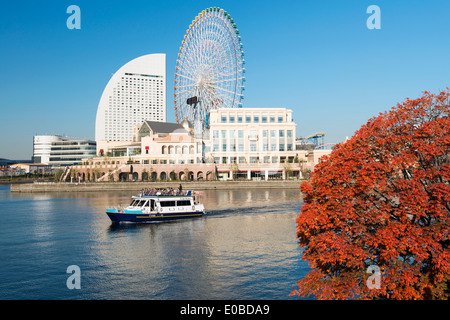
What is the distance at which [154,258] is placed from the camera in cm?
4081

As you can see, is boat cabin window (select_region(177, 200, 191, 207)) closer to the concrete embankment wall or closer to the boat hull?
the boat hull

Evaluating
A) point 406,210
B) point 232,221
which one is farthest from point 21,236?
point 406,210

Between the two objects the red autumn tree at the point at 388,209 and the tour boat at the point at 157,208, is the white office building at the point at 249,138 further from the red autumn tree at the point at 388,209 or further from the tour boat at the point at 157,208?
the red autumn tree at the point at 388,209

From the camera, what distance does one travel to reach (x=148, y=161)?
6407 inches

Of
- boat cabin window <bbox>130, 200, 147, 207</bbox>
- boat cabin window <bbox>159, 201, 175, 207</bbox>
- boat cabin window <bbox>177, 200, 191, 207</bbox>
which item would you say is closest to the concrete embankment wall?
boat cabin window <bbox>177, 200, 191, 207</bbox>

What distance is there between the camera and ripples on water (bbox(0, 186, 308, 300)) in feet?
102

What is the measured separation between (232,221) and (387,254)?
4723 cm

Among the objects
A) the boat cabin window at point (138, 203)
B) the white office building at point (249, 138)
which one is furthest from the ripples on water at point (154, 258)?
the white office building at point (249, 138)

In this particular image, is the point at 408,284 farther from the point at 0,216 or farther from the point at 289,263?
the point at 0,216

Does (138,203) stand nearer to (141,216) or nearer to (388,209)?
(141,216)

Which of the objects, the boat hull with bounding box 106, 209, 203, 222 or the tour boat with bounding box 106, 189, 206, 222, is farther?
the tour boat with bounding box 106, 189, 206, 222

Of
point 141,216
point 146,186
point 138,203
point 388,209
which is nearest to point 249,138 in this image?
point 146,186

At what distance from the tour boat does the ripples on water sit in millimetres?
1884

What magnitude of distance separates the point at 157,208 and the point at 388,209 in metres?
50.4
